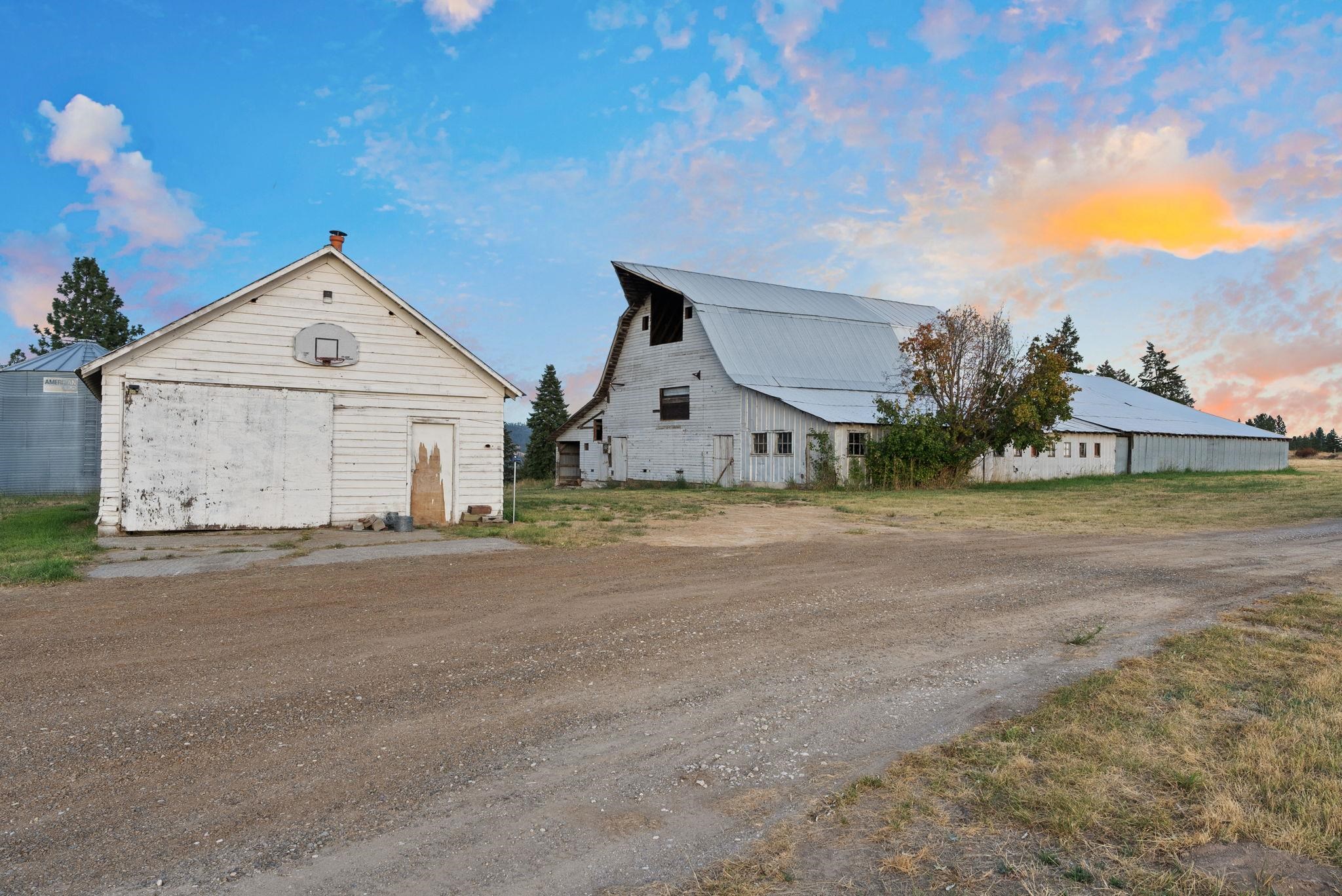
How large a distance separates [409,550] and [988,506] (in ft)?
52.6

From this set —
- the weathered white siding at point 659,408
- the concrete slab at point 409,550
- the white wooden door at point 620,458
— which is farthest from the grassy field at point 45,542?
the weathered white siding at point 659,408

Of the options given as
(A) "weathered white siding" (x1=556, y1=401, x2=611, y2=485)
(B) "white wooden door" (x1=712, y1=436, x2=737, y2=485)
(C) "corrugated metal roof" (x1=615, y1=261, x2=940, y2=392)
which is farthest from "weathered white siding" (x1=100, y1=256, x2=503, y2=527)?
(A) "weathered white siding" (x1=556, y1=401, x2=611, y2=485)

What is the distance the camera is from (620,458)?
38000 millimetres

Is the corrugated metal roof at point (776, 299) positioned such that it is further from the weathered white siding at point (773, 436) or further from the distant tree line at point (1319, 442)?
the distant tree line at point (1319, 442)

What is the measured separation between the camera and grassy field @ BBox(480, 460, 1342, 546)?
17281 millimetres

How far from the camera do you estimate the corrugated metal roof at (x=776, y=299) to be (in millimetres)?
36125

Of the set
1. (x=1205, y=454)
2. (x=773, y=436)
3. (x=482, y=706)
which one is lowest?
(x=482, y=706)

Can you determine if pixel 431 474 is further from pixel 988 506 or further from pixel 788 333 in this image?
pixel 788 333

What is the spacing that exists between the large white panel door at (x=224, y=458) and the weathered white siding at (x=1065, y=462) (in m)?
26.6

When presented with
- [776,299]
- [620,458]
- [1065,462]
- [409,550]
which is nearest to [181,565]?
[409,550]

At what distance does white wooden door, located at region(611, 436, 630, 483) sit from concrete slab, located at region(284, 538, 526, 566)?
22787 mm

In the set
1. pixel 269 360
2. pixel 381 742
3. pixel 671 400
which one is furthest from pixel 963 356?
pixel 381 742

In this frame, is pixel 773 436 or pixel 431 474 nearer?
pixel 431 474

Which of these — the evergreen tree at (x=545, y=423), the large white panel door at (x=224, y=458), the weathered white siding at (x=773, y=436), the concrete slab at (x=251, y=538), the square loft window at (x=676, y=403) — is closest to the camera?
the concrete slab at (x=251, y=538)
